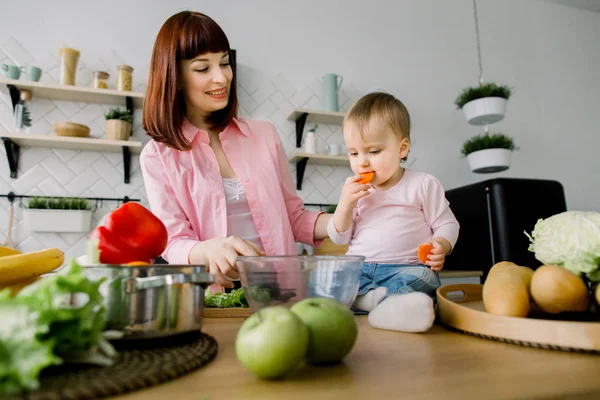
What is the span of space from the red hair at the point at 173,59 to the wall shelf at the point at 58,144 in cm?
113

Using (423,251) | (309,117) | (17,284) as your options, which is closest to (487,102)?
(309,117)

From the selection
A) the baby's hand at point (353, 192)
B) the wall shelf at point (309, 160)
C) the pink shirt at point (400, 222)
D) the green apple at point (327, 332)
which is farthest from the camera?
the wall shelf at point (309, 160)

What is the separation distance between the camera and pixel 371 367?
0.44 metres

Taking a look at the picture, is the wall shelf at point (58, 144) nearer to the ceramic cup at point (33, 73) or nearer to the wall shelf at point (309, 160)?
the ceramic cup at point (33, 73)

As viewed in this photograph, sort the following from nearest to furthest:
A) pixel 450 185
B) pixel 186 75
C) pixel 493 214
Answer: pixel 186 75 → pixel 493 214 → pixel 450 185

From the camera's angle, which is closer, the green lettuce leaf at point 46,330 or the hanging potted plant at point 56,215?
the green lettuce leaf at point 46,330

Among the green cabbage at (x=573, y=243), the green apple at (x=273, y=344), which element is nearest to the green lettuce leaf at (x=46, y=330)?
the green apple at (x=273, y=344)

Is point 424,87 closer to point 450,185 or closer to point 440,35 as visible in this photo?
point 440,35

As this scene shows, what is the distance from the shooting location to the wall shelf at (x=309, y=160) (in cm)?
277

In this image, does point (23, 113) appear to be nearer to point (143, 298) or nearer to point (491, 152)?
point (143, 298)

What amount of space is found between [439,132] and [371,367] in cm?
317

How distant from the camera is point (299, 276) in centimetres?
61

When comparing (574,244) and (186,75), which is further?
(186,75)

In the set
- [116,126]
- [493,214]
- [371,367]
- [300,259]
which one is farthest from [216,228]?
[493,214]
